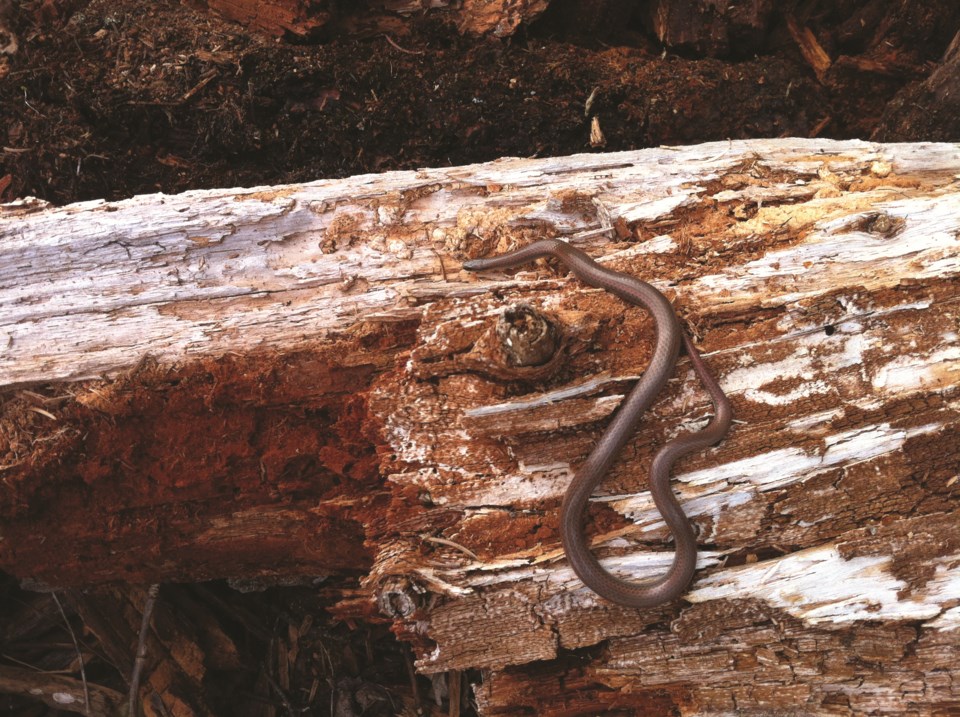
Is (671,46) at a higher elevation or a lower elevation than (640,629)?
higher

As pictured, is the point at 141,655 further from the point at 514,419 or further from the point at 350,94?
the point at 350,94

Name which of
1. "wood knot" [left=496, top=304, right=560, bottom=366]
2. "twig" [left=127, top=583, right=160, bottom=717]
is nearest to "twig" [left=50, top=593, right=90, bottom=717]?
"twig" [left=127, top=583, right=160, bottom=717]

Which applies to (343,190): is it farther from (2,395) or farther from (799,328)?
(799,328)

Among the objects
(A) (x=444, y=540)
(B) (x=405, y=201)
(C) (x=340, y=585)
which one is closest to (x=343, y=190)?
(B) (x=405, y=201)

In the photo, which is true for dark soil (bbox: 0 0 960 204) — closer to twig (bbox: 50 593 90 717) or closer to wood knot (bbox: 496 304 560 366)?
wood knot (bbox: 496 304 560 366)

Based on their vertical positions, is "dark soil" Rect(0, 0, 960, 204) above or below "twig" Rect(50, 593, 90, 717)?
above
